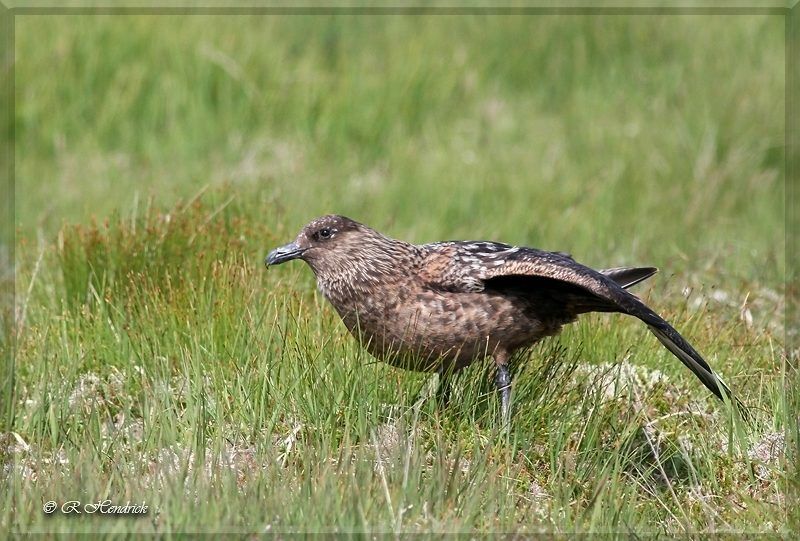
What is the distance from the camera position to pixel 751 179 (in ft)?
31.1

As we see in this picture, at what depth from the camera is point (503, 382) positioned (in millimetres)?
5105

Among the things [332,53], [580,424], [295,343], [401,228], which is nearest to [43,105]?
[332,53]

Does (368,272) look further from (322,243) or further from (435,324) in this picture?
(435,324)

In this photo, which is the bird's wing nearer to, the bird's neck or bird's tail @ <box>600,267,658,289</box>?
the bird's neck

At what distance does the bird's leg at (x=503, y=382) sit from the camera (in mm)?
4918

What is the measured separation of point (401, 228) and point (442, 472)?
4396 mm

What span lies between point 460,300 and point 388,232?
9.31 ft

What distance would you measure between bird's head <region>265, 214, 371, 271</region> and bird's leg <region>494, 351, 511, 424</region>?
0.83m

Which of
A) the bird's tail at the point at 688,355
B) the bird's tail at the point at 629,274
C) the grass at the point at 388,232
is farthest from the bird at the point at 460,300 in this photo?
the bird's tail at the point at 629,274

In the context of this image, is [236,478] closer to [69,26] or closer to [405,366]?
[405,366]

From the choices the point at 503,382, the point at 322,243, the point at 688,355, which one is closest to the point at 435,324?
the point at 503,382

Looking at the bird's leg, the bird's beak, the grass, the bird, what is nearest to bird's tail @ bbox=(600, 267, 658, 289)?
the grass

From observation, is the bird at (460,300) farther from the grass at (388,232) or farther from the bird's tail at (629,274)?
the bird's tail at (629,274)

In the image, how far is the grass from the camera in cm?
441
